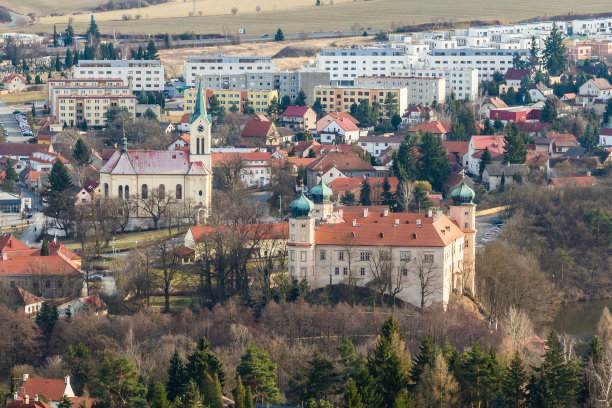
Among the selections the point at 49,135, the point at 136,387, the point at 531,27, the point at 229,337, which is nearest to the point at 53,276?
the point at 229,337

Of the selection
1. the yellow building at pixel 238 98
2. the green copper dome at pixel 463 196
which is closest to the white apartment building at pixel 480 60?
the yellow building at pixel 238 98

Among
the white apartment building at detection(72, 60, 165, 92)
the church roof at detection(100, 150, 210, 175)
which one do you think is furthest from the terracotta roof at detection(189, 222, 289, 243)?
the white apartment building at detection(72, 60, 165, 92)

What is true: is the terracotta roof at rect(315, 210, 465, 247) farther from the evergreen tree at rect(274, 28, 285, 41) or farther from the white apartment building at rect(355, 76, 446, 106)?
the evergreen tree at rect(274, 28, 285, 41)

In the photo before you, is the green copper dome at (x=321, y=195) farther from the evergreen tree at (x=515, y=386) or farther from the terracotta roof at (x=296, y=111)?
the terracotta roof at (x=296, y=111)

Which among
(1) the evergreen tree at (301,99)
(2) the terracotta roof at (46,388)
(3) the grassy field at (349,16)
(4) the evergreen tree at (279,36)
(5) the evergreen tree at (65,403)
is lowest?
(2) the terracotta roof at (46,388)

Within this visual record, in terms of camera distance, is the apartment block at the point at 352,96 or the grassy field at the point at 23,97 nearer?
the apartment block at the point at 352,96

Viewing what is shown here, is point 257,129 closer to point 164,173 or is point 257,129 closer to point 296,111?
point 296,111
